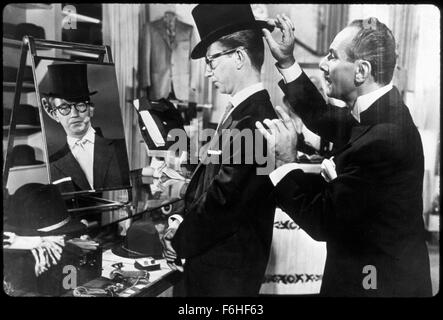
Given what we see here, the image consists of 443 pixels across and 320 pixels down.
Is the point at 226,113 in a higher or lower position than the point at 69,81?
lower

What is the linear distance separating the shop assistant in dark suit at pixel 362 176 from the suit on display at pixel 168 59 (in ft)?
1.37

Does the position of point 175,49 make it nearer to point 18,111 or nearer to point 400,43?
point 18,111

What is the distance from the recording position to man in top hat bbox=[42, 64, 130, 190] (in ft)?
6.72

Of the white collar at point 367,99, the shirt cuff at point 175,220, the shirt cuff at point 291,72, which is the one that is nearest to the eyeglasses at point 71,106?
the shirt cuff at point 175,220

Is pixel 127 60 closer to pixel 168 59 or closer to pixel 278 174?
pixel 168 59

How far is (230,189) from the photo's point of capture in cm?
203

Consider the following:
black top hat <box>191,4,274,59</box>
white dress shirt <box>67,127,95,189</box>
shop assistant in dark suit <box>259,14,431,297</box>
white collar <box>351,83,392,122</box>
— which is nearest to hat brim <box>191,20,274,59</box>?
black top hat <box>191,4,274,59</box>

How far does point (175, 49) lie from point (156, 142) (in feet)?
1.47

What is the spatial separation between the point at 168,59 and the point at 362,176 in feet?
3.45

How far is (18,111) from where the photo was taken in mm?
1994

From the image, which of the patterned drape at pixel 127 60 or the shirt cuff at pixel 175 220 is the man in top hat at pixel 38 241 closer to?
the patterned drape at pixel 127 60

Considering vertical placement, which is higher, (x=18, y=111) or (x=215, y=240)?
(x=18, y=111)

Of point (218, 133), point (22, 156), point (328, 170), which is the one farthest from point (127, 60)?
point (328, 170)
